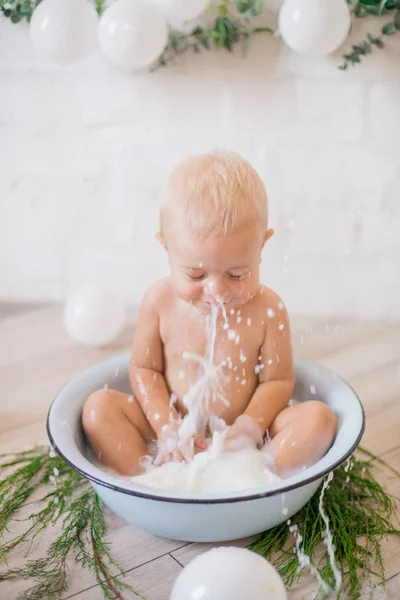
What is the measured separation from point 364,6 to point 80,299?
0.92 meters

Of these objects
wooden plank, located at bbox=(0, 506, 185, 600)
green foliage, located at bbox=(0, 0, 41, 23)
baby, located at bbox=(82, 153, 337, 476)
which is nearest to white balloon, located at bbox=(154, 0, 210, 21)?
green foliage, located at bbox=(0, 0, 41, 23)

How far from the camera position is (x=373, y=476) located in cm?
117

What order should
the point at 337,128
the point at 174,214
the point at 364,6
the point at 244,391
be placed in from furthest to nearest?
the point at 337,128, the point at 364,6, the point at 244,391, the point at 174,214

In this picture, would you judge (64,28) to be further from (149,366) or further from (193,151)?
(149,366)

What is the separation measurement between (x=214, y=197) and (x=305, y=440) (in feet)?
1.23

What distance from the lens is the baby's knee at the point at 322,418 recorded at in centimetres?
102

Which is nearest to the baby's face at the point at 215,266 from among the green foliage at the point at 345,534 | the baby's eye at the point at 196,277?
the baby's eye at the point at 196,277

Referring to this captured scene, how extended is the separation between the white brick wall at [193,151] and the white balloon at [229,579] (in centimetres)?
113

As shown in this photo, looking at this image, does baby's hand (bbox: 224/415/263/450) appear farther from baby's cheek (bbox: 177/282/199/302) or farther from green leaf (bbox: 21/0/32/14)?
green leaf (bbox: 21/0/32/14)

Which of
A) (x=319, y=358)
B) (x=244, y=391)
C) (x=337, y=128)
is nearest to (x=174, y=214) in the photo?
(x=244, y=391)

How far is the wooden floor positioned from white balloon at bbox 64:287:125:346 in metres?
0.05

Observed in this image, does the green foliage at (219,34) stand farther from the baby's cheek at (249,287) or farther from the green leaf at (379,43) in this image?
the baby's cheek at (249,287)

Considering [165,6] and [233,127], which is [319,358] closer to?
[233,127]

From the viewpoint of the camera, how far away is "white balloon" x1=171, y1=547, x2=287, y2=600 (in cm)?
75
